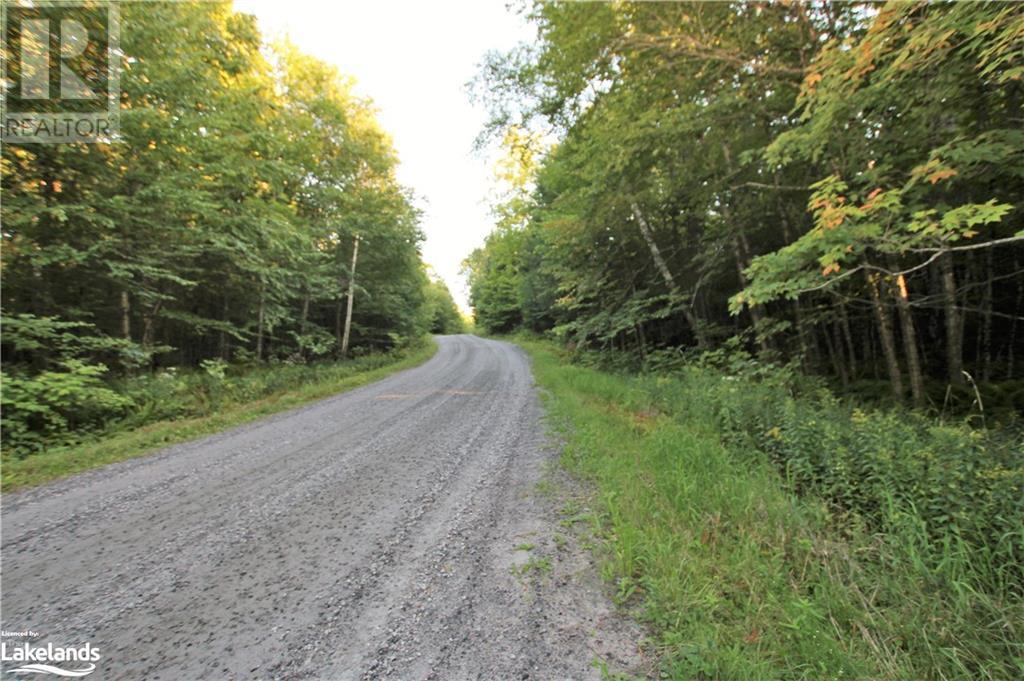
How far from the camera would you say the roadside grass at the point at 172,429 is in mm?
4633

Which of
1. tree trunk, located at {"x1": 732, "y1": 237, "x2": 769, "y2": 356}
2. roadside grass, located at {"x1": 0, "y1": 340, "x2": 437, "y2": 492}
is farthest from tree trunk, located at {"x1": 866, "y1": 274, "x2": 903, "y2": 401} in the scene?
roadside grass, located at {"x1": 0, "y1": 340, "x2": 437, "y2": 492}

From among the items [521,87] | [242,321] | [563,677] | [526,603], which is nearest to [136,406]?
[242,321]

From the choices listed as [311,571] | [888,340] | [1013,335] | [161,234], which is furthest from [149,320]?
[1013,335]

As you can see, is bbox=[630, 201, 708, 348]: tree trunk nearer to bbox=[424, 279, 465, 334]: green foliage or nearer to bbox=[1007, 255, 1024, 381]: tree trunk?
bbox=[1007, 255, 1024, 381]: tree trunk

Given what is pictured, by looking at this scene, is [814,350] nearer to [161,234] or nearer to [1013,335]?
[1013,335]

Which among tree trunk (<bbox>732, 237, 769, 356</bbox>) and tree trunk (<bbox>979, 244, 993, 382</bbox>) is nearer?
tree trunk (<bbox>979, 244, 993, 382</bbox>)

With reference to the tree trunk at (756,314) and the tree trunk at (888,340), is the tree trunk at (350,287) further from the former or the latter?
the tree trunk at (888,340)

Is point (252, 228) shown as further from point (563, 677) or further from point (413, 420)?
point (563, 677)

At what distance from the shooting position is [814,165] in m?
6.11

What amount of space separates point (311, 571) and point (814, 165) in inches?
321

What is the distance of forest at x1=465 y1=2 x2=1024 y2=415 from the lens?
11.8 feet

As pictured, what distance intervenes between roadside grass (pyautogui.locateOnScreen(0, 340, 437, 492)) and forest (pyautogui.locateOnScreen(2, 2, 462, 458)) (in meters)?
0.29

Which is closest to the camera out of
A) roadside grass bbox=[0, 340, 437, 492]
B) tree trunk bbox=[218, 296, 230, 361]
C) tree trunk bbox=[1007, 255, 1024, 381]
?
roadside grass bbox=[0, 340, 437, 492]

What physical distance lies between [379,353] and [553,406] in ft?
43.6
